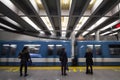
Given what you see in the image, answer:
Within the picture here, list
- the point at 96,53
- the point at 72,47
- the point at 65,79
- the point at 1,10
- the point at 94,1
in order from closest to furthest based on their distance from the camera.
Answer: the point at 65,79, the point at 94,1, the point at 1,10, the point at 72,47, the point at 96,53

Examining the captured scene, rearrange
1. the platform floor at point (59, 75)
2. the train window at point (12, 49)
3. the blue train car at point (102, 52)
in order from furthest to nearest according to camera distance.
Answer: the train window at point (12, 49) → the blue train car at point (102, 52) → the platform floor at point (59, 75)

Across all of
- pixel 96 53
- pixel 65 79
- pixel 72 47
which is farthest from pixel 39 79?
pixel 96 53

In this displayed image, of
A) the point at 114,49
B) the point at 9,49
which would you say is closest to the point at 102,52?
the point at 114,49

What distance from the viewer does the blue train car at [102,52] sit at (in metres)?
13.5

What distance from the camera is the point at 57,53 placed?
44.7 ft

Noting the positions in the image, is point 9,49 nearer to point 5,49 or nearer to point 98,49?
point 5,49

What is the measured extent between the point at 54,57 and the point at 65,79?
545cm

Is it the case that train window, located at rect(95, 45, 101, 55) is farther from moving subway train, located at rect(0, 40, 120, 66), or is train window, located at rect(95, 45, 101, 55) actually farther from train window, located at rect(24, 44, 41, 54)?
train window, located at rect(24, 44, 41, 54)

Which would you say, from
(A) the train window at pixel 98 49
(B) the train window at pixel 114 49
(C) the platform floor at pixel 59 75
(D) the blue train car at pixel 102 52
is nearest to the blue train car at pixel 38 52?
(D) the blue train car at pixel 102 52

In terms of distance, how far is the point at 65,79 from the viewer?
823 cm

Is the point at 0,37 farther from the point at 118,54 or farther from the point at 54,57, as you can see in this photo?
the point at 118,54

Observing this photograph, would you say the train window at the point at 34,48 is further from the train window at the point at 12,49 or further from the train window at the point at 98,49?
the train window at the point at 98,49

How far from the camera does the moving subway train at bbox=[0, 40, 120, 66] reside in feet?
44.3

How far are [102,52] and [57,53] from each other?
4294mm
